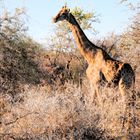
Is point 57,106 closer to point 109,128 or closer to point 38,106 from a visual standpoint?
point 38,106

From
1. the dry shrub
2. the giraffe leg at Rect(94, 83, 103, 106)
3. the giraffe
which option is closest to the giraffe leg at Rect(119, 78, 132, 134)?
the giraffe

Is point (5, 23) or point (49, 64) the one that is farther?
point (49, 64)

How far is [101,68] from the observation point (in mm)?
13500

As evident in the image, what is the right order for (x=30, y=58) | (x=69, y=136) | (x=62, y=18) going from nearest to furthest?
1. (x=69, y=136)
2. (x=62, y=18)
3. (x=30, y=58)

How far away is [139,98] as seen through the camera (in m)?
12.8

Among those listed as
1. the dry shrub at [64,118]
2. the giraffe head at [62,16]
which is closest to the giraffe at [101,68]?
the giraffe head at [62,16]

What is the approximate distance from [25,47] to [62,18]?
489cm

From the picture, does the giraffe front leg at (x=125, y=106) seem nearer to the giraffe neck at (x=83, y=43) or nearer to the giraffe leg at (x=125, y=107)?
the giraffe leg at (x=125, y=107)

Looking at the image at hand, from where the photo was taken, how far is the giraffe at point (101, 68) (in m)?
12.8

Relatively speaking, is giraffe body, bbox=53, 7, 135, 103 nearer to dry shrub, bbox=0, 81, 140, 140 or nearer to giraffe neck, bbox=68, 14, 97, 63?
giraffe neck, bbox=68, 14, 97, 63

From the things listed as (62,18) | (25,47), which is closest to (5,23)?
(25,47)

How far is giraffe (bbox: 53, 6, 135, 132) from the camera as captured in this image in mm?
12844

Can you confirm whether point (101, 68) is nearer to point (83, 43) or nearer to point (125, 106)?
point (83, 43)

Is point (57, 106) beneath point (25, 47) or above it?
beneath
